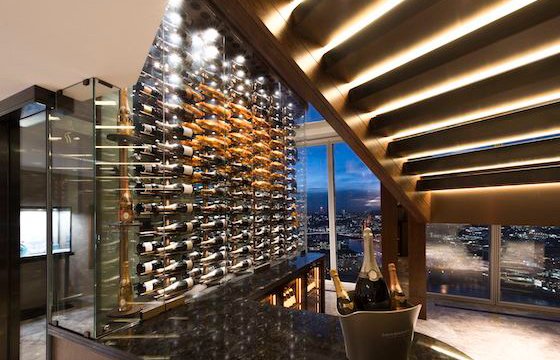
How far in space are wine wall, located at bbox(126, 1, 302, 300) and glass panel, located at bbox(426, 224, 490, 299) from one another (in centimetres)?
271

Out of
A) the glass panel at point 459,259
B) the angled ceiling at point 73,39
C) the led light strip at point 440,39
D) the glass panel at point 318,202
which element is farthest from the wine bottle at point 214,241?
the glass panel at point 459,259

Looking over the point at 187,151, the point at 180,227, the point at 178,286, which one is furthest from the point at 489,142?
the point at 178,286

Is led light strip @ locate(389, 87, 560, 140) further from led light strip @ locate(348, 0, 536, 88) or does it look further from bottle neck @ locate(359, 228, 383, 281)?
bottle neck @ locate(359, 228, 383, 281)

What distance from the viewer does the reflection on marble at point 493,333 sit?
9.75 feet

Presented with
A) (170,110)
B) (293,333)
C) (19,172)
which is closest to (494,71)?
(293,333)

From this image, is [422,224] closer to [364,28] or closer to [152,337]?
[364,28]

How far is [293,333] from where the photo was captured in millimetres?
1399

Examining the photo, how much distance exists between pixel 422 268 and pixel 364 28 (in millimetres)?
3196

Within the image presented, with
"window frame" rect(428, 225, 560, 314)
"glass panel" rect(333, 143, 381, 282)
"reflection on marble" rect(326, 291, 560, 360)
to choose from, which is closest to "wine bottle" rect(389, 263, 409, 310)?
Answer: "reflection on marble" rect(326, 291, 560, 360)

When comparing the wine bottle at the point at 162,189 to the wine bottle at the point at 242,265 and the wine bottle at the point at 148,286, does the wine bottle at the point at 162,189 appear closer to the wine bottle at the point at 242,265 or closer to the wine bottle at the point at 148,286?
the wine bottle at the point at 148,286

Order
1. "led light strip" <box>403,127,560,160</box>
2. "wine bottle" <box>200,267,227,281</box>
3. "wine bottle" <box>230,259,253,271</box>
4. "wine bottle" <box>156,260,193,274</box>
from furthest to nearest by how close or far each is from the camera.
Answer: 1. "wine bottle" <box>230,259,253,271</box>
2. "wine bottle" <box>200,267,227,281</box>
3. "led light strip" <box>403,127,560,160</box>
4. "wine bottle" <box>156,260,193,274</box>

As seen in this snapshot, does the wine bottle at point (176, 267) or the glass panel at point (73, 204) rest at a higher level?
the glass panel at point (73, 204)

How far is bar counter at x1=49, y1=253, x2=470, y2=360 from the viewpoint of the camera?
1216mm

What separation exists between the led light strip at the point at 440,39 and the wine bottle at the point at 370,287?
1307mm
